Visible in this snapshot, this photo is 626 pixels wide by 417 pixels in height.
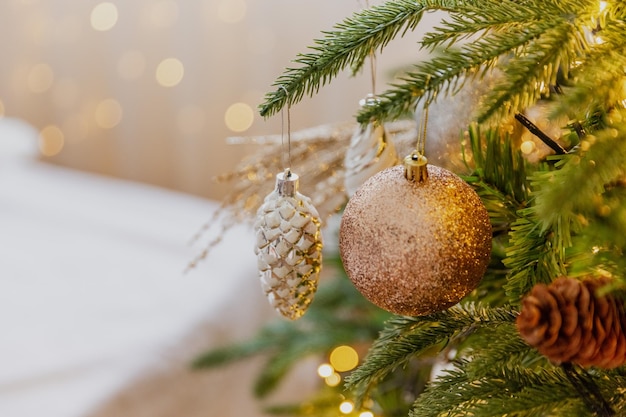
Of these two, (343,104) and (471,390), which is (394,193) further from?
(343,104)

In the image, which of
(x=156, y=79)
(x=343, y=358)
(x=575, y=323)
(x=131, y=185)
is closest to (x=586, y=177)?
(x=575, y=323)

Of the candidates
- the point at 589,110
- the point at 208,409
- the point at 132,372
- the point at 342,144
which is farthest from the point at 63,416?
the point at 589,110

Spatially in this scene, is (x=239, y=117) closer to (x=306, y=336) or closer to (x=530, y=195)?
(x=306, y=336)

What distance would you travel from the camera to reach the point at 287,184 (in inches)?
16.1

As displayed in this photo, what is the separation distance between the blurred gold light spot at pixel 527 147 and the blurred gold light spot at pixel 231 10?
4.07 ft

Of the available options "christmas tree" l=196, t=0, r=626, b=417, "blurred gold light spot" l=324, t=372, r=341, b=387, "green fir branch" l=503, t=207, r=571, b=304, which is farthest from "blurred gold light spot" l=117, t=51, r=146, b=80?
"green fir branch" l=503, t=207, r=571, b=304

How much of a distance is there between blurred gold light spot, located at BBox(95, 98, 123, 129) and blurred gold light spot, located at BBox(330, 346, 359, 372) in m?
0.95

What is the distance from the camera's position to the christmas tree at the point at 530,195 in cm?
29

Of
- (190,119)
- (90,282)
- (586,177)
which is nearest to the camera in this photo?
(586,177)

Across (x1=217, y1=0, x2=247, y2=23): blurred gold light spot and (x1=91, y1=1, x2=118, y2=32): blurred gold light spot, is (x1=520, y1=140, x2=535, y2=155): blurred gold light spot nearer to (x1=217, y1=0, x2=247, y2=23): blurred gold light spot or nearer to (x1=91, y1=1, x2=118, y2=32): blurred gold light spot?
(x1=217, y1=0, x2=247, y2=23): blurred gold light spot

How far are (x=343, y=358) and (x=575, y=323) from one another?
864mm

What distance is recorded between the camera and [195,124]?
174 centimetres

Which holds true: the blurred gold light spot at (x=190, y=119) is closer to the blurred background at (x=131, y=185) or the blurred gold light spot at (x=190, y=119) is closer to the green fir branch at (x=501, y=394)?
the blurred background at (x=131, y=185)

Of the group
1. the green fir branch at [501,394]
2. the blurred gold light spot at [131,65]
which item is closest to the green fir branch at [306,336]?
the green fir branch at [501,394]
